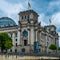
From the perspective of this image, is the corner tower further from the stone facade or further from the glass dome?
the glass dome

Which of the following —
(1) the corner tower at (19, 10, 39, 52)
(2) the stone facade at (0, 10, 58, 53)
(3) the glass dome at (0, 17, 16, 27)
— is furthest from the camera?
(3) the glass dome at (0, 17, 16, 27)

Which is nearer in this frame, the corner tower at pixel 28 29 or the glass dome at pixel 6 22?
the corner tower at pixel 28 29

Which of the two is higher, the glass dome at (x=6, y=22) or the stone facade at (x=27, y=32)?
the glass dome at (x=6, y=22)

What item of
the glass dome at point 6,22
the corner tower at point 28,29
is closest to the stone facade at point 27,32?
the corner tower at point 28,29

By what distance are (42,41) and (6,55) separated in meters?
51.1

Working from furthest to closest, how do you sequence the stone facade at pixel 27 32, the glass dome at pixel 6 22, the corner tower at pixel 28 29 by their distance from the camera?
1. the glass dome at pixel 6 22
2. the stone facade at pixel 27 32
3. the corner tower at pixel 28 29

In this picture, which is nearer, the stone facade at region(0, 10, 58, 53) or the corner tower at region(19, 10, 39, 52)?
the corner tower at region(19, 10, 39, 52)

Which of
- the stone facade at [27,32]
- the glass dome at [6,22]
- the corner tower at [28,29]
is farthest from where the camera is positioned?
the glass dome at [6,22]

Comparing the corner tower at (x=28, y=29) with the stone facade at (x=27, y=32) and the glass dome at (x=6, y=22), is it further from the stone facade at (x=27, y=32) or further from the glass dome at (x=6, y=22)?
the glass dome at (x=6, y=22)

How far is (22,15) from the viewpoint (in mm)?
120250

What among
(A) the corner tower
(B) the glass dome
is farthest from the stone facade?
(B) the glass dome

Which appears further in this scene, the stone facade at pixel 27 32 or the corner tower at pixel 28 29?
the stone facade at pixel 27 32

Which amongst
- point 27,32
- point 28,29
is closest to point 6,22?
point 27,32

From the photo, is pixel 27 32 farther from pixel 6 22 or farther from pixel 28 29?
pixel 6 22
